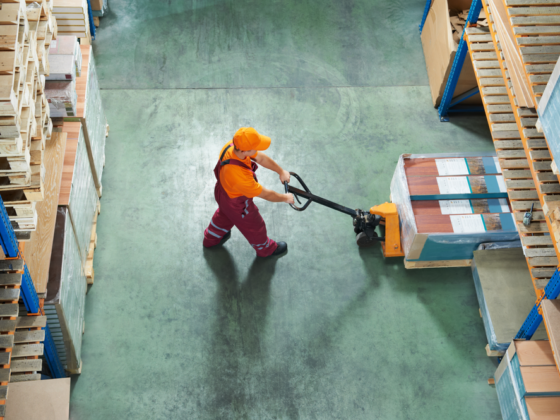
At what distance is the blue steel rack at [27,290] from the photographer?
367cm

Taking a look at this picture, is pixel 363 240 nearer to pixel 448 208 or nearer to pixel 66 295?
pixel 448 208

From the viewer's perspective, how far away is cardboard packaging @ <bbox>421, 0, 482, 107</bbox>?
733 cm

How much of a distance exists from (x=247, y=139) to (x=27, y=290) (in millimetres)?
2187

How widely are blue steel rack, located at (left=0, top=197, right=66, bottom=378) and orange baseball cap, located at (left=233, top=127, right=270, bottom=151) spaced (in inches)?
78.1

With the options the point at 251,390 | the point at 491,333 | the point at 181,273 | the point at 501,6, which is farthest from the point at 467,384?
the point at 501,6

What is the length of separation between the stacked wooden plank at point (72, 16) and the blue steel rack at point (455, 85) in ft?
16.1

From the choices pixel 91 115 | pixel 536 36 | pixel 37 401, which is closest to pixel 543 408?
pixel 536 36

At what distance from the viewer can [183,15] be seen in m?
8.99

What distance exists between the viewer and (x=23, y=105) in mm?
3873

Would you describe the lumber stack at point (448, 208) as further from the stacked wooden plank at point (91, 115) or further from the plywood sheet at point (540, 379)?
the stacked wooden plank at point (91, 115)

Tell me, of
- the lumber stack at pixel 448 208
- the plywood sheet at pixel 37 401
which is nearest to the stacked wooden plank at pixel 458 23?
the lumber stack at pixel 448 208

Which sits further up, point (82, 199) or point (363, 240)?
point (82, 199)

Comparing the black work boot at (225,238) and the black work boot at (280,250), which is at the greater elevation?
the black work boot at (225,238)

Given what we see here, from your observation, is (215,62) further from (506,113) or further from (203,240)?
(506,113)
